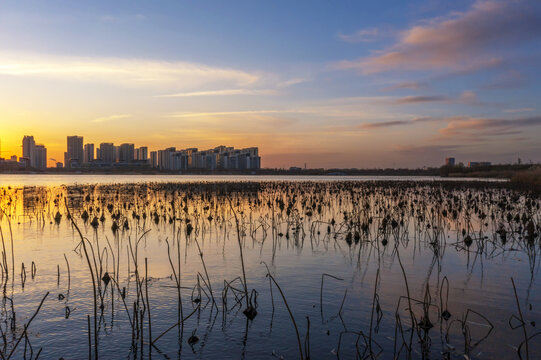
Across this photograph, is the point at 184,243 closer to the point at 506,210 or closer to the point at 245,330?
the point at 245,330

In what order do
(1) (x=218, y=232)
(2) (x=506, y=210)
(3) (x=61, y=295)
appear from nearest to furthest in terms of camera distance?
(3) (x=61, y=295) → (1) (x=218, y=232) → (2) (x=506, y=210)

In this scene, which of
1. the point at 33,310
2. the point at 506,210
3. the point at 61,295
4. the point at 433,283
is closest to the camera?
the point at 33,310

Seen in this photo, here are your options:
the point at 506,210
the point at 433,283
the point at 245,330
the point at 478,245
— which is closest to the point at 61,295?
the point at 245,330

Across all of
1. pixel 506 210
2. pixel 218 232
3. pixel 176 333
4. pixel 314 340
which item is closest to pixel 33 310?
pixel 176 333

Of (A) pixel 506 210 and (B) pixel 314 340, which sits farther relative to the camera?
(A) pixel 506 210

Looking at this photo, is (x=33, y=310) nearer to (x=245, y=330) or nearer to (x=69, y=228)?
(x=245, y=330)

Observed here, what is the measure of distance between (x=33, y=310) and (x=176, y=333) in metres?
2.69

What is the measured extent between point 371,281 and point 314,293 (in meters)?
1.65

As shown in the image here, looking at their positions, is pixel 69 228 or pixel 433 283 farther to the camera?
pixel 69 228

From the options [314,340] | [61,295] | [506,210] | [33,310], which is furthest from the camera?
[506,210]

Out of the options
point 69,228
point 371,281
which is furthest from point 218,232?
point 371,281

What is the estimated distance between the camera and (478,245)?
41.7 ft

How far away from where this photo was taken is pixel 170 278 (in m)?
9.43

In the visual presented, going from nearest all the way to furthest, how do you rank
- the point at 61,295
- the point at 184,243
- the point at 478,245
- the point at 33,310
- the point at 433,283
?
1. the point at 33,310
2. the point at 61,295
3. the point at 433,283
4. the point at 478,245
5. the point at 184,243
